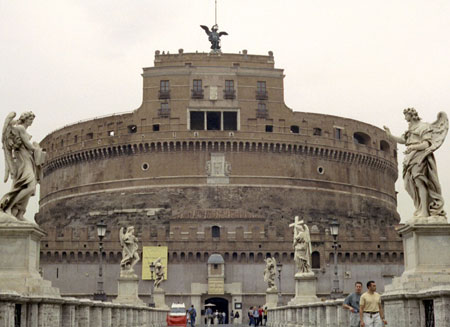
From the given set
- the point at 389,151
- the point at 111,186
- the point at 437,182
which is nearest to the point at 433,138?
the point at 437,182

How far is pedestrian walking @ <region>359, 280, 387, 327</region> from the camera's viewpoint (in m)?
10.1

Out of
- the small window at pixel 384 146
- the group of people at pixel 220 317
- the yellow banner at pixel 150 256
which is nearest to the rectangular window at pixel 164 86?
the yellow banner at pixel 150 256

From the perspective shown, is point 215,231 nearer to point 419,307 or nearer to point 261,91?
point 261,91

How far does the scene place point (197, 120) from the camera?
63.8m

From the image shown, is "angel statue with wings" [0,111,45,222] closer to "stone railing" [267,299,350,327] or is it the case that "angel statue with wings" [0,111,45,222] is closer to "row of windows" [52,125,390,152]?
"stone railing" [267,299,350,327]

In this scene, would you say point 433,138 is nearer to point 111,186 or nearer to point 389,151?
point 111,186

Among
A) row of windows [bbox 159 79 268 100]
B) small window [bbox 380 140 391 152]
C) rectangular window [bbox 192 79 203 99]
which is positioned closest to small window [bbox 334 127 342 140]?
small window [bbox 380 140 391 152]

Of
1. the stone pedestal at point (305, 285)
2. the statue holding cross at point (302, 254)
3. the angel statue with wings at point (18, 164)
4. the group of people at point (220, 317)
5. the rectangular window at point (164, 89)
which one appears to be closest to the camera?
the angel statue with wings at point (18, 164)

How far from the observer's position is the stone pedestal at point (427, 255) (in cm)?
1005

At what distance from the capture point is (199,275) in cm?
5300

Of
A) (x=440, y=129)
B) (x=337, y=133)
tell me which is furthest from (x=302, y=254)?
(x=337, y=133)

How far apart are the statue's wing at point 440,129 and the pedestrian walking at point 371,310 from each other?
2098 mm

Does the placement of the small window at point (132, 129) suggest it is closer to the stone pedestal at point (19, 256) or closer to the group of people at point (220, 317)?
the group of people at point (220, 317)

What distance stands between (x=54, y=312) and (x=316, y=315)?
26.2ft
